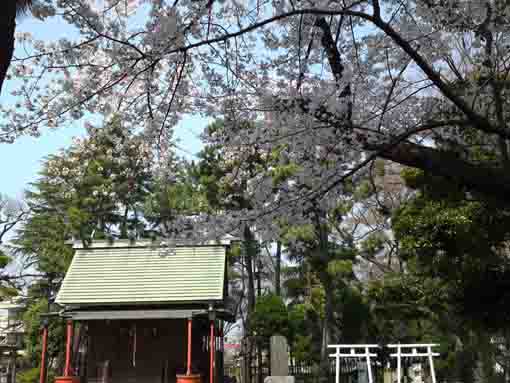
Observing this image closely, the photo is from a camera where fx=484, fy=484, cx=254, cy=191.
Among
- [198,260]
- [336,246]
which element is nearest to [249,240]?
[336,246]

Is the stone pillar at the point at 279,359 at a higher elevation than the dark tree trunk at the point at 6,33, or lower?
lower

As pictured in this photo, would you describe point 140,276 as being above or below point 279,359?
above

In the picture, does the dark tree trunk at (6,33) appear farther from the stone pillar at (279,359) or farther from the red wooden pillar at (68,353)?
the red wooden pillar at (68,353)

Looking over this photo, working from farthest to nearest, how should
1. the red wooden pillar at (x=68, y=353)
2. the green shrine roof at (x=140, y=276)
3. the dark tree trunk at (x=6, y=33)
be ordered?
1. the green shrine roof at (x=140, y=276)
2. the red wooden pillar at (x=68, y=353)
3. the dark tree trunk at (x=6, y=33)

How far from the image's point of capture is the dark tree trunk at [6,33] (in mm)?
2402

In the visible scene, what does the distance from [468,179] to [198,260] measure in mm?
10231

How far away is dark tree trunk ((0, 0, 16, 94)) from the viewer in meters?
2.40

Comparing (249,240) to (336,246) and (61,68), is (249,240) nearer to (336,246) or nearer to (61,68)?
(336,246)

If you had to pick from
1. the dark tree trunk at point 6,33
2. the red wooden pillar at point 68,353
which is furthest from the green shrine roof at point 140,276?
the dark tree trunk at point 6,33

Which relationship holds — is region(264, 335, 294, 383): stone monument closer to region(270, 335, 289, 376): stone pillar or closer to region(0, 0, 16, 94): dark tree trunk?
region(270, 335, 289, 376): stone pillar

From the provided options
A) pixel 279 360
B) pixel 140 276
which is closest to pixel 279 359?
pixel 279 360

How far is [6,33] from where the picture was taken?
2422 millimetres

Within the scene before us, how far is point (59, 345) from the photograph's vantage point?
58.0 ft

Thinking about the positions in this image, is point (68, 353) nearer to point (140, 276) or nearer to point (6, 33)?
point (140, 276)
